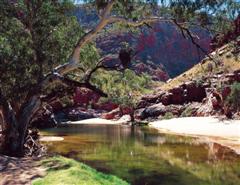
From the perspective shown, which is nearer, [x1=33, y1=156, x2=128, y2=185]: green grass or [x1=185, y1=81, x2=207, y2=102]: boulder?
[x1=33, y1=156, x2=128, y2=185]: green grass

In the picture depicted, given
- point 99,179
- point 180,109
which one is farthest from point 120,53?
point 180,109

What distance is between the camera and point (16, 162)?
19453 mm

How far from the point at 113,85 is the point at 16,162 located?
11.3 meters

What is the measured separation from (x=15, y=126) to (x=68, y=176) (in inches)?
359

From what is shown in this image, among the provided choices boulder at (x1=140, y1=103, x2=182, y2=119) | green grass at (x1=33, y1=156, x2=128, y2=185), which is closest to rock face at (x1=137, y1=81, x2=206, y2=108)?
boulder at (x1=140, y1=103, x2=182, y2=119)

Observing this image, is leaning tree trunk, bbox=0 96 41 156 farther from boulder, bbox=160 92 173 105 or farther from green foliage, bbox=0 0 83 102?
boulder, bbox=160 92 173 105

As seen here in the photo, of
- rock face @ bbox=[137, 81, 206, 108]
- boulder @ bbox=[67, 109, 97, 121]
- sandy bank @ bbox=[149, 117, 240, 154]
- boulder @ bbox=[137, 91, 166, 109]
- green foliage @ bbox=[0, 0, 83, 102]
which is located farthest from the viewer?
boulder @ bbox=[67, 109, 97, 121]

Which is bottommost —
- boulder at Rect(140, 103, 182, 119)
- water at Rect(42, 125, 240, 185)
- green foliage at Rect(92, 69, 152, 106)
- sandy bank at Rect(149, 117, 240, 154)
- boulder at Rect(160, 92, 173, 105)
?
water at Rect(42, 125, 240, 185)

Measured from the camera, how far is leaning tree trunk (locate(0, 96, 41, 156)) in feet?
78.4

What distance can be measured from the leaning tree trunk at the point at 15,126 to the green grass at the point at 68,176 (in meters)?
5.20

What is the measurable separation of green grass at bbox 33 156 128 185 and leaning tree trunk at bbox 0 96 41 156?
520 cm

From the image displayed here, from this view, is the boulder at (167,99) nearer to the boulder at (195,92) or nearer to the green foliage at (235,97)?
the boulder at (195,92)

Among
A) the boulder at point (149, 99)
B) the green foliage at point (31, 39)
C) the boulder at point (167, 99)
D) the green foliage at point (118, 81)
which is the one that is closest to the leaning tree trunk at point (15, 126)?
the green foliage at point (31, 39)

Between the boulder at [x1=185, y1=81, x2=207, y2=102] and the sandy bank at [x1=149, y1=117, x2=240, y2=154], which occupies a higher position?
the boulder at [x1=185, y1=81, x2=207, y2=102]
